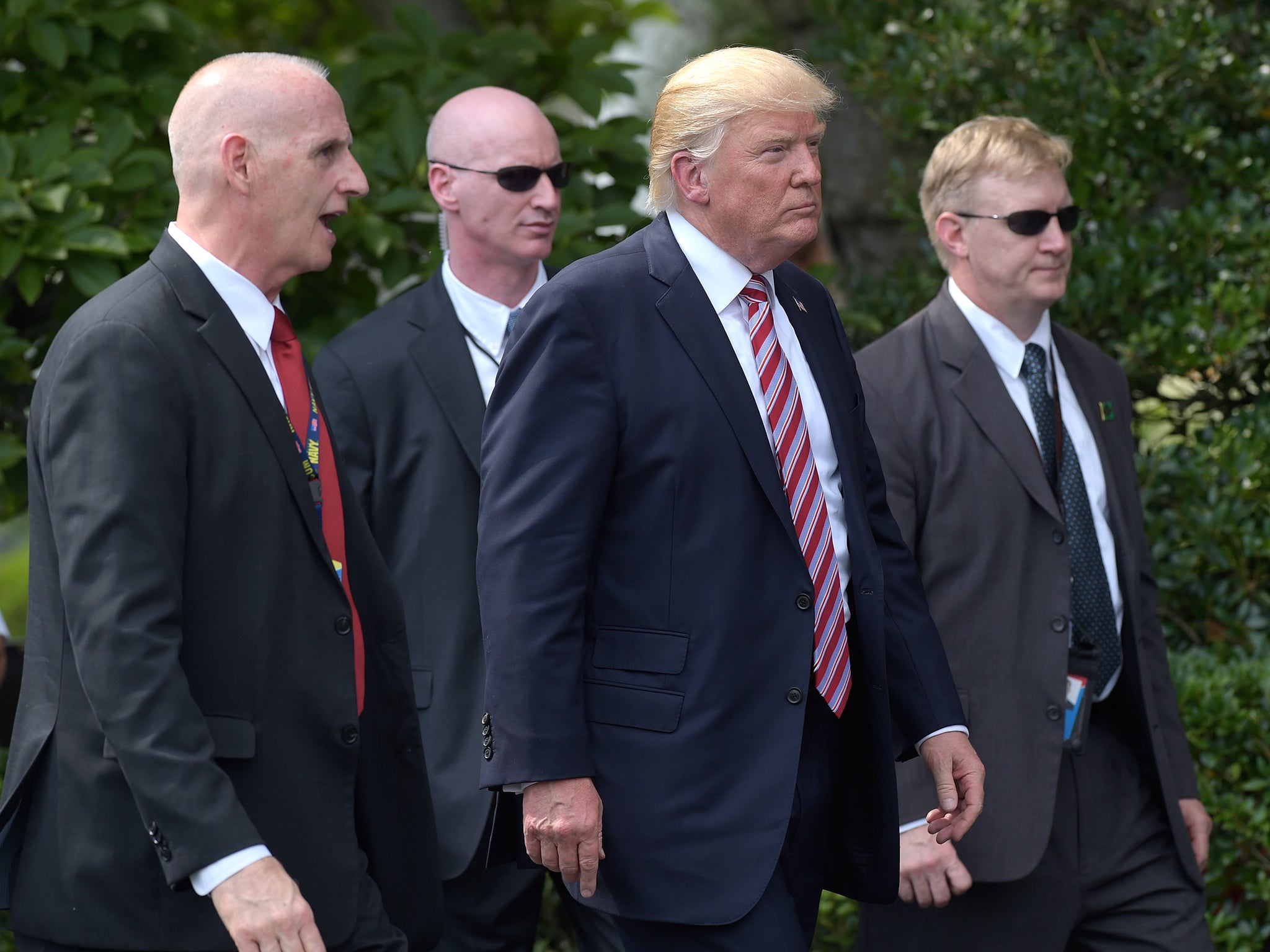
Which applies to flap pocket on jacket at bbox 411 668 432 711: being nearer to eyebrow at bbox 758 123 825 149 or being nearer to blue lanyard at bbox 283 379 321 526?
blue lanyard at bbox 283 379 321 526

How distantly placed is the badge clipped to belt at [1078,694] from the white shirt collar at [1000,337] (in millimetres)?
708

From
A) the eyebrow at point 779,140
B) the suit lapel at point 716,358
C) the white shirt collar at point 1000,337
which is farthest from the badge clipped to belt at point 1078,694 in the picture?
the eyebrow at point 779,140

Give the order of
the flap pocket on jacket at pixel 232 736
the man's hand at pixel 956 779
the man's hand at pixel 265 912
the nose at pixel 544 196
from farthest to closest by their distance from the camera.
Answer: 1. the nose at pixel 544 196
2. the man's hand at pixel 956 779
3. the flap pocket on jacket at pixel 232 736
4. the man's hand at pixel 265 912

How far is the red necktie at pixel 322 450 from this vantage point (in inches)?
113

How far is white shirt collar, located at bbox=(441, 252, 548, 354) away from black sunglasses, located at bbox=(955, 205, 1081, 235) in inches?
47.5

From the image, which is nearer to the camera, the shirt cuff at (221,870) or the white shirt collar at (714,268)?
the shirt cuff at (221,870)

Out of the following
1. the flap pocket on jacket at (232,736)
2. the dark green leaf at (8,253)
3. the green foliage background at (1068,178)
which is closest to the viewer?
the flap pocket on jacket at (232,736)

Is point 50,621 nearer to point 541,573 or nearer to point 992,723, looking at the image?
point 541,573

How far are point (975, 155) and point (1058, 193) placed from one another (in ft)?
0.76

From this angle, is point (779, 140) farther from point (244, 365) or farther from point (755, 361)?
point (244, 365)

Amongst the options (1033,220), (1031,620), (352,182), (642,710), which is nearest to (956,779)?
(1031,620)

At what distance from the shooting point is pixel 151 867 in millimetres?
2512

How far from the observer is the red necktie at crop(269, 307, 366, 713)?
2.86m

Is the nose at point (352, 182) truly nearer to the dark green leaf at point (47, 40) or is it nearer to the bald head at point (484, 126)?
the bald head at point (484, 126)
